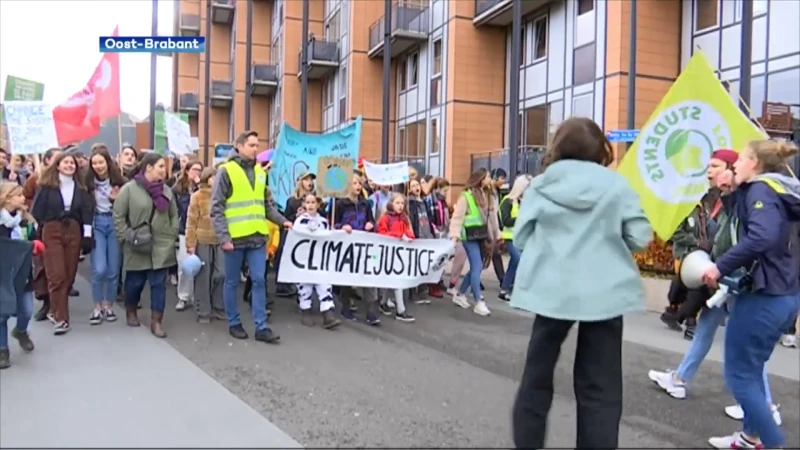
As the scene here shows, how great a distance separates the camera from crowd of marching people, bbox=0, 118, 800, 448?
Result: 3.39 metres

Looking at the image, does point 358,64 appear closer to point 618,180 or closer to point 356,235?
point 356,235

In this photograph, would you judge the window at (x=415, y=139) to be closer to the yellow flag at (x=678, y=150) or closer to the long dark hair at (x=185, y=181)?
the long dark hair at (x=185, y=181)

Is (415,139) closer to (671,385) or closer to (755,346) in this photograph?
(671,385)

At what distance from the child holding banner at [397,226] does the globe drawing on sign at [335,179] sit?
65 centimetres

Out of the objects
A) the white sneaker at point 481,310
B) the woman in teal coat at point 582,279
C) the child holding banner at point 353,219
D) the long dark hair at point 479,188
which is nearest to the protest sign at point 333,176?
the child holding banner at point 353,219

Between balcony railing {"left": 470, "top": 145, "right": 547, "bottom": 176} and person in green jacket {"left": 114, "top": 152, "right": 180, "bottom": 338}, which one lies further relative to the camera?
balcony railing {"left": 470, "top": 145, "right": 547, "bottom": 176}

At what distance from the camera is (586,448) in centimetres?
342

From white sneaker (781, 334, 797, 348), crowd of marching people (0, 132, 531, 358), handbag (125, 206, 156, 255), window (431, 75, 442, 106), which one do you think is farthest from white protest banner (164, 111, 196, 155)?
window (431, 75, 442, 106)

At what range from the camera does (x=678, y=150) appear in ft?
21.2

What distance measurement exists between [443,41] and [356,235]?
21.0 meters

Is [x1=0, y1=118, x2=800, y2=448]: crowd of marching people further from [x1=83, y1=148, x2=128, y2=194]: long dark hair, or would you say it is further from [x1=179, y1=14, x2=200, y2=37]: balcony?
[x1=179, y1=14, x2=200, y2=37]: balcony

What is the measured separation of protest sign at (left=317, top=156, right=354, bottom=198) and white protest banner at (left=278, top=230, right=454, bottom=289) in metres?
0.58

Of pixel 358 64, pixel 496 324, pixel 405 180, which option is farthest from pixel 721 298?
pixel 358 64

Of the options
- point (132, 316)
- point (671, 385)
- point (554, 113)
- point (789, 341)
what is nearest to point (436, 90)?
point (554, 113)
